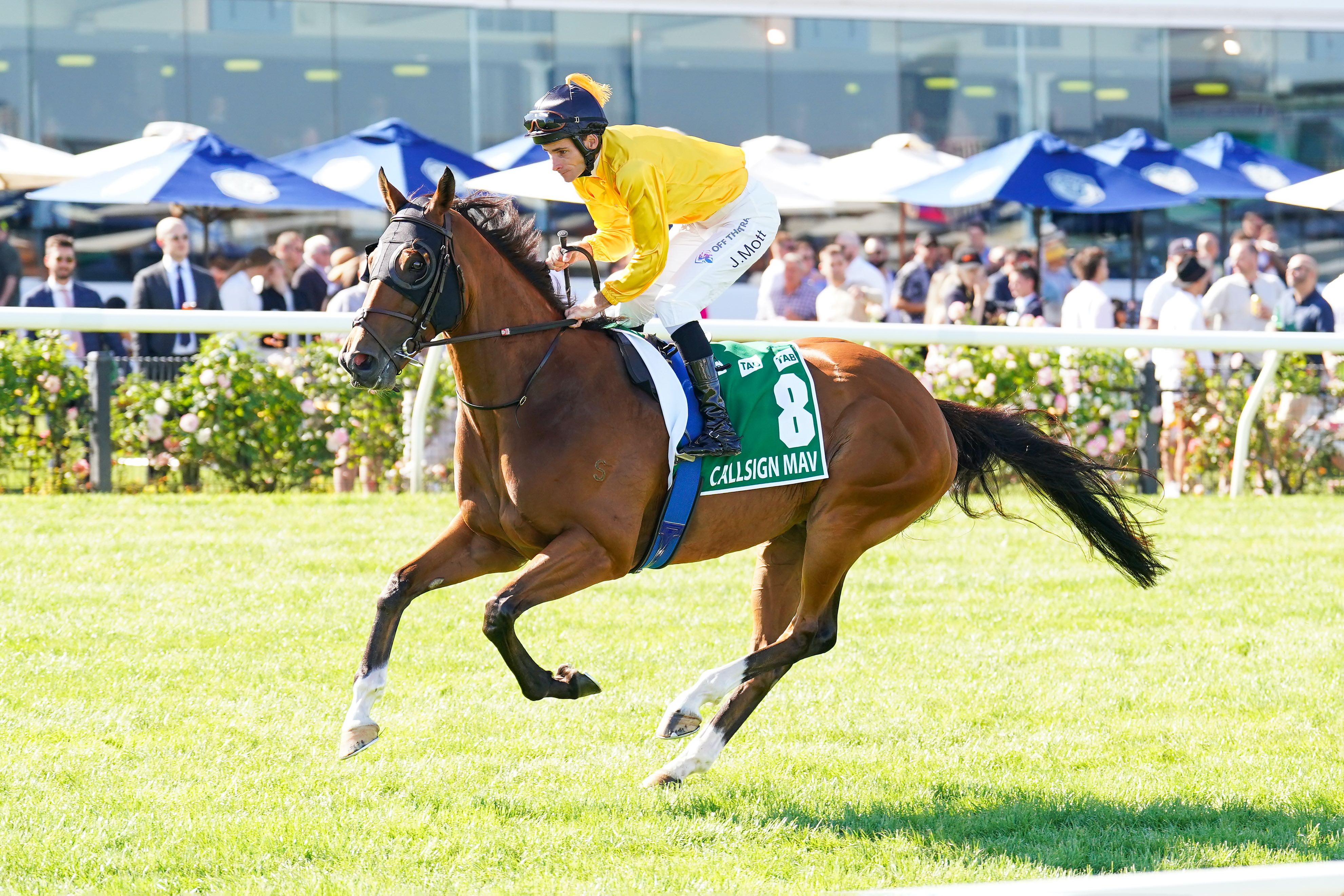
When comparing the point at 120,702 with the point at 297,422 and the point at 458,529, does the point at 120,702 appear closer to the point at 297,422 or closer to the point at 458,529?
the point at 458,529

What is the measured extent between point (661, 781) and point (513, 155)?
8.71 meters

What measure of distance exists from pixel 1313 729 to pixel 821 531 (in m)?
1.65

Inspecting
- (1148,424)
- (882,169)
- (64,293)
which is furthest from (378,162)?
(1148,424)

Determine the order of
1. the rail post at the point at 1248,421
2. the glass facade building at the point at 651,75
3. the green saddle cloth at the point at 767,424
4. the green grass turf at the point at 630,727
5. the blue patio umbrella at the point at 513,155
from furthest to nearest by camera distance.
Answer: the glass facade building at the point at 651,75
the blue patio umbrella at the point at 513,155
the rail post at the point at 1248,421
the green saddle cloth at the point at 767,424
the green grass turf at the point at 630,727

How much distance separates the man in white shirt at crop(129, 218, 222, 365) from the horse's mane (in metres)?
5.41

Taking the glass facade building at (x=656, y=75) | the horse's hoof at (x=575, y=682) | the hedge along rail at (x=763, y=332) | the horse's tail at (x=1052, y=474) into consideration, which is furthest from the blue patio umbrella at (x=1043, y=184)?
the horse's hoof at (x=575, y=682)

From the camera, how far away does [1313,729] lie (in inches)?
190

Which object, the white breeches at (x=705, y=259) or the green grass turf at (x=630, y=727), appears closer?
the green grass turf at (x=630, y=727)

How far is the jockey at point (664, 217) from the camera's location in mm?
4230

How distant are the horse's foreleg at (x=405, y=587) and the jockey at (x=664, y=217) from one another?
1.98ft

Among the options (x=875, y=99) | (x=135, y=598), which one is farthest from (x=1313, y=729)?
(x=875, y=99)

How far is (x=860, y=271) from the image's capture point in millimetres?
11086

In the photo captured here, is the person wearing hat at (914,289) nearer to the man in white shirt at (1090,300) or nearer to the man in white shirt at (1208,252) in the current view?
the man in white shirt at (1090,300)

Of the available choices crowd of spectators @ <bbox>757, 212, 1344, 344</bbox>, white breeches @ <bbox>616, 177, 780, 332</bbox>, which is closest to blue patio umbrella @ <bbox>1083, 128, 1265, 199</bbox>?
crowd of spectators @ <bbox>757, 212, 1344, 344</bbox>
